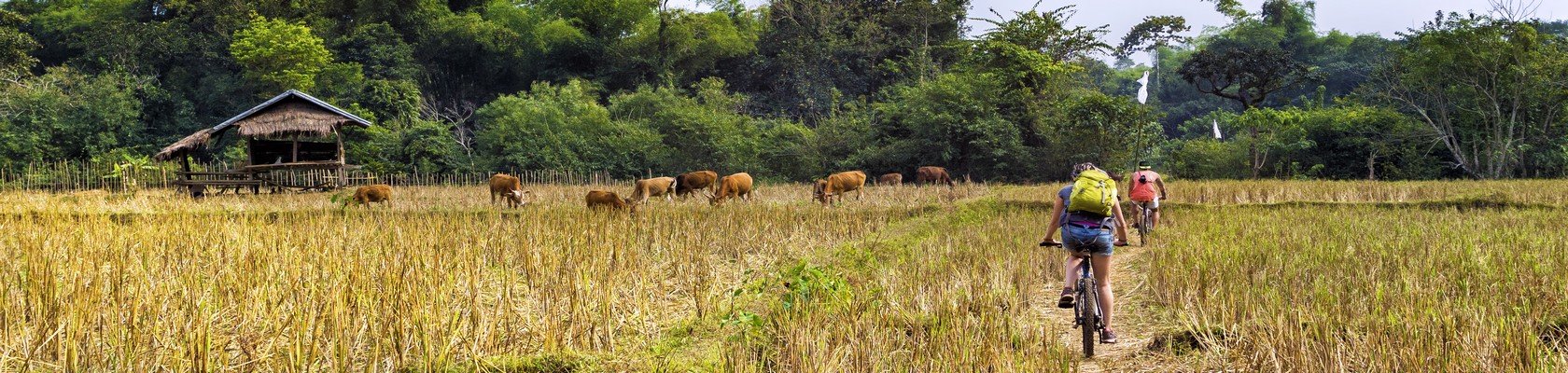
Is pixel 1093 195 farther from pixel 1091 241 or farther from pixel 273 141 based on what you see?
pixel 273 141

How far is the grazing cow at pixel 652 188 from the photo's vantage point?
1756 cm

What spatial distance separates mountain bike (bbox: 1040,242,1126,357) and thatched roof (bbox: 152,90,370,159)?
22037 mm

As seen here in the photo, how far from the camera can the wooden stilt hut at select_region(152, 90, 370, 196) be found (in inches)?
928

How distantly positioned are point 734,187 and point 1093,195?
520 inches

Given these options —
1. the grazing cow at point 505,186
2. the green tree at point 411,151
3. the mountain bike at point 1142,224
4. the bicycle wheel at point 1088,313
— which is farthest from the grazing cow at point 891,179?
the bicycle wheel at point 1088,313

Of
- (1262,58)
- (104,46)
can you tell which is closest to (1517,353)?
(1262,58)

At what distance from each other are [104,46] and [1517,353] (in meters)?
45.8

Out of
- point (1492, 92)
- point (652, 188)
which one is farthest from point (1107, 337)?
point (1492, 92)

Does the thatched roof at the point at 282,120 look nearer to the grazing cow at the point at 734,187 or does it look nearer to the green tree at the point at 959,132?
the grazing cow at the point at 734,187

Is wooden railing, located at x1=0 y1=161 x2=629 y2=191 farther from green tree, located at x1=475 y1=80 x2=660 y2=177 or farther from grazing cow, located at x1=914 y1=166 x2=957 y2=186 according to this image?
grazing cow, located at x1=914 y1=166 x2=957 y2=186

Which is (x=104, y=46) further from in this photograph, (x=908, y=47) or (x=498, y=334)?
(x=498, y=334)

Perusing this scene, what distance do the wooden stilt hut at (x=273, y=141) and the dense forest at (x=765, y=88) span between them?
4871mm

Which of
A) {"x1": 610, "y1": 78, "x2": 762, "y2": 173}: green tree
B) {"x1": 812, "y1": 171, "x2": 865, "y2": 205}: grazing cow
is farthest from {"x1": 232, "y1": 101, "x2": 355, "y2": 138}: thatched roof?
{"x1": 812, "y1": 171, "x2": 865, "y2": 205}: grazing cow

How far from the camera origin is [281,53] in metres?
A: 35.7
